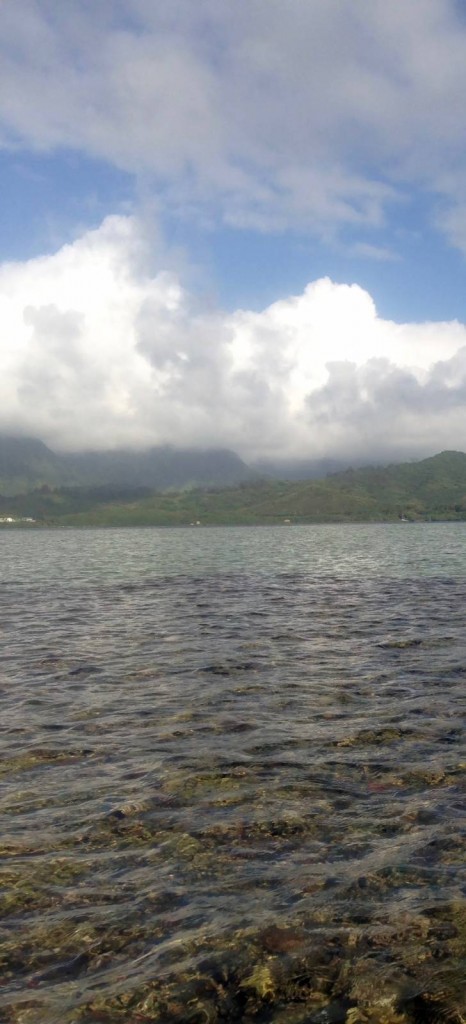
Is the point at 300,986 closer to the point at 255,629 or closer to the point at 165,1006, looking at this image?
the point at 165,1006

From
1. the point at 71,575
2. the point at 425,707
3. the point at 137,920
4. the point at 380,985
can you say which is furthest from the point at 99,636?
the point at 71,575

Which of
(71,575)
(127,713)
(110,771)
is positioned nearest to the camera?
(110,771)

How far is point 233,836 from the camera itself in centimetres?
1221

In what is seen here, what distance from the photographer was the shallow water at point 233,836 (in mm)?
8289

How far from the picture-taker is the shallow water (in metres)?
8.29

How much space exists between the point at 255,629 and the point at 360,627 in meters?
6.05

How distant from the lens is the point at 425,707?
20469mm

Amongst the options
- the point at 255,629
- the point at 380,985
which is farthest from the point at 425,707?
the point at 255,629

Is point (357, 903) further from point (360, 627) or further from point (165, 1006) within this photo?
point (360, 627)

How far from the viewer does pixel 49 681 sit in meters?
24.6

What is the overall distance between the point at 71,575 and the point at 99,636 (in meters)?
47.8

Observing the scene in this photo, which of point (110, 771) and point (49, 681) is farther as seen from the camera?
point (49, 681)

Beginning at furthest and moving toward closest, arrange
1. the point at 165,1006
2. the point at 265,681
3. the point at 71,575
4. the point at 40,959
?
1. the point at 71,575
2. the point at 265,681
3. the point at 40,959
4. the point at 165,1006

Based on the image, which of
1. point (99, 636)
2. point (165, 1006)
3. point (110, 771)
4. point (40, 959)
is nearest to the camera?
point (165, 1006)
